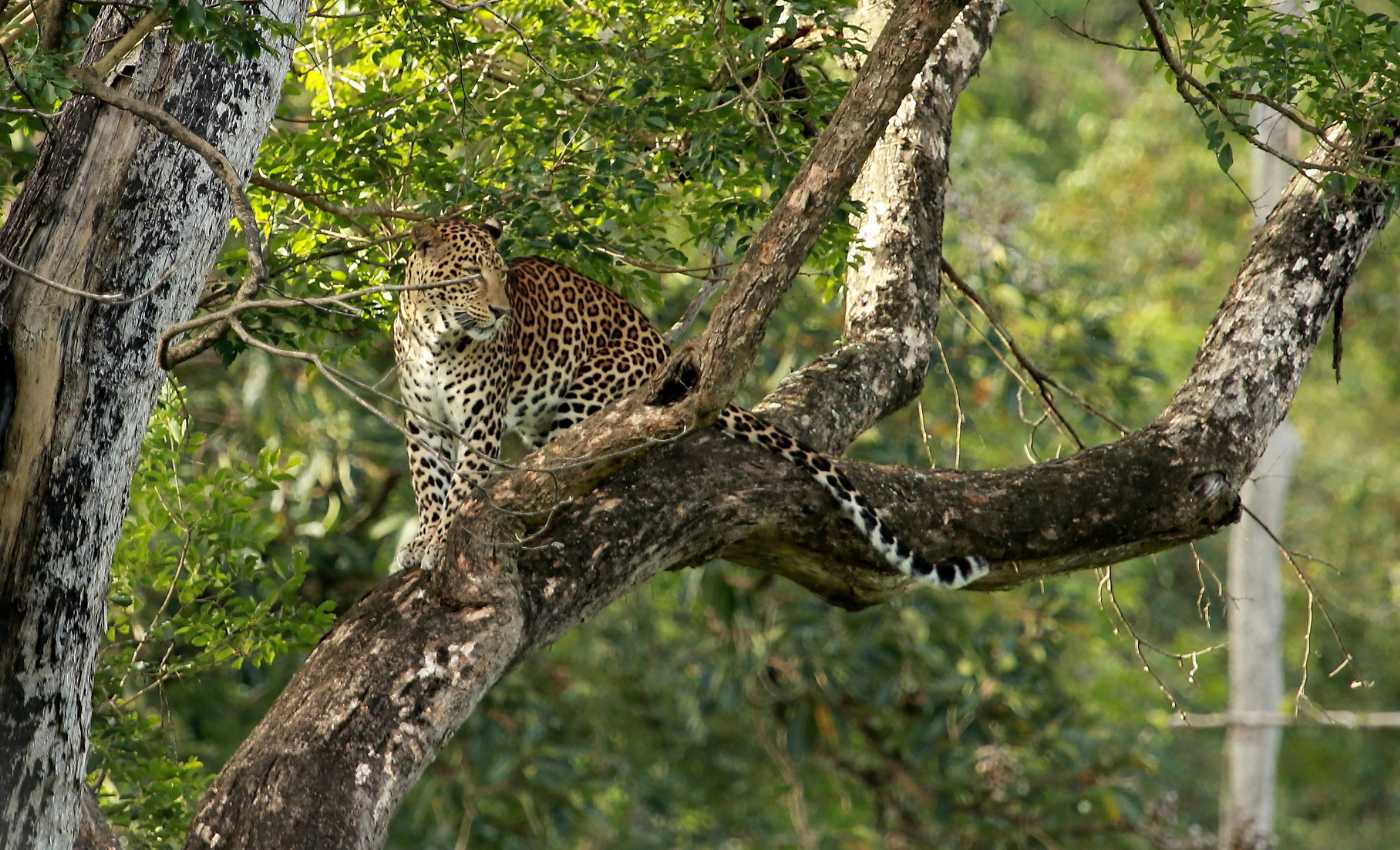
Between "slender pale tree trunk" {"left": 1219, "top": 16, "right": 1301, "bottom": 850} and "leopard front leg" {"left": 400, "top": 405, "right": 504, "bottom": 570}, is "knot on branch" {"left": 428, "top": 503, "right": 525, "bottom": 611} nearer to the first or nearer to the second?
"leopard front leg" {"left": 400, "top": 405, "right": 504, "bottom": 570}

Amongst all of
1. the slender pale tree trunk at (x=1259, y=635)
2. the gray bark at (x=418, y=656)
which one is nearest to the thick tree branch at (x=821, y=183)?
the gray bark at (x=418, y=656)

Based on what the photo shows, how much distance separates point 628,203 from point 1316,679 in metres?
16.6

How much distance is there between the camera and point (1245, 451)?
6.10 m

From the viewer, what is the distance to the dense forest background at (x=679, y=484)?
632 cm

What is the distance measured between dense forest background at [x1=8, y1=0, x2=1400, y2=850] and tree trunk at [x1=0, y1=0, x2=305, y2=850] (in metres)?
0.29

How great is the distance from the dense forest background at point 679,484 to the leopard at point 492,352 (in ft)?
0.50

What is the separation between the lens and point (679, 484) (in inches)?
207

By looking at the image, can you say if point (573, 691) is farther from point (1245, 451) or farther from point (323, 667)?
Answer: point (323, 667)

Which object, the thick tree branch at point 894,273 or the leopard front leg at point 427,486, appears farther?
the leopard front leg at point 427,486

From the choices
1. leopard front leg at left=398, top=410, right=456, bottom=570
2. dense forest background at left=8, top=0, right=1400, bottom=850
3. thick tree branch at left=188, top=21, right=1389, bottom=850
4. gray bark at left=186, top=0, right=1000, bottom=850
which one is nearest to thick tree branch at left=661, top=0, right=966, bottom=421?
gray bark at left=186, top=0, right=1000, bottom=850

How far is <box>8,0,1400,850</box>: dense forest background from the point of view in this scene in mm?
6316

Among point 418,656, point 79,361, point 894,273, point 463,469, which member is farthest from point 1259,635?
point 79,361

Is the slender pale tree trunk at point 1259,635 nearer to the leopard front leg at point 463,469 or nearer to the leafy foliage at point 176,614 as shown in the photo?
the leopard front leg at point 463,469

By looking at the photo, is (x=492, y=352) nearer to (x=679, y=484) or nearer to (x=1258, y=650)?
(x=679, y=484)
